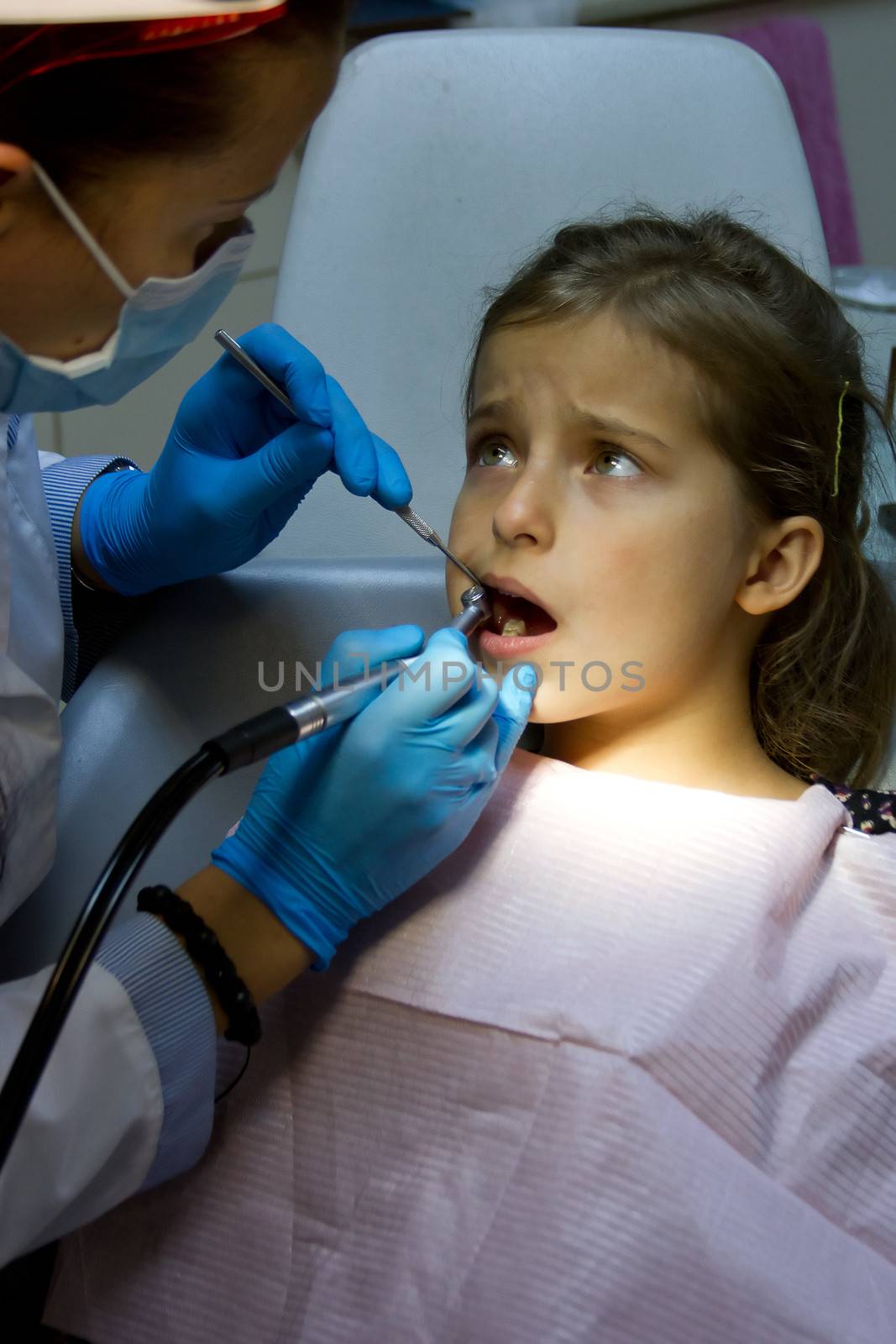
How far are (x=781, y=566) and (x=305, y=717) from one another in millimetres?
582

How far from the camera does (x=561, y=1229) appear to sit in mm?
909

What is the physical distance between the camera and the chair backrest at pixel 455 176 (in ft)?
5.86

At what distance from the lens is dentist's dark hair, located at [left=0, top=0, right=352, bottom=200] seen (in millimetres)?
661

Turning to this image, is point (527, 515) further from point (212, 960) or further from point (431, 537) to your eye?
point (212, 960)

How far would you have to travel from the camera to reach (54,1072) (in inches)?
33.5

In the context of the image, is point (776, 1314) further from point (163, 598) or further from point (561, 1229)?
point (163, 598)

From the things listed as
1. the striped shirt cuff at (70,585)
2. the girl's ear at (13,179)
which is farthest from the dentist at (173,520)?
the striped shirt cuff at (70,585)

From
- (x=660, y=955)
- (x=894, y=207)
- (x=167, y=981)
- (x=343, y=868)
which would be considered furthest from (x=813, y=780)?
(x=894, y=207)

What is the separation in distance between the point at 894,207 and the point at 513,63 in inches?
39.1

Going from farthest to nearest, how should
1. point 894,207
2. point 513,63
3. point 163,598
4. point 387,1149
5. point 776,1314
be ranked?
point 894,207 → point 513,63 → point 163,598 → point 387,1149 → point 776,1314

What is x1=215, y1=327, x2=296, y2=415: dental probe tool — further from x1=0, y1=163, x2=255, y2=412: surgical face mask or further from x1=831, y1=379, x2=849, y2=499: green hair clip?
x1=831, y1=379, x2=849, y2=499: green hair clip

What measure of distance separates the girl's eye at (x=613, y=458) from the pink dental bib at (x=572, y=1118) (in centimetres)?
30

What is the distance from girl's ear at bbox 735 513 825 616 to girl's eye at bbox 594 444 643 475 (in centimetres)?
17

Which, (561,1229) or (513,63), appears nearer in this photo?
(561,1229)
